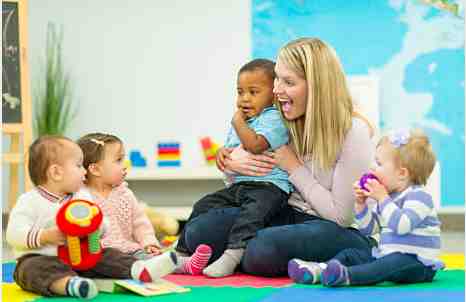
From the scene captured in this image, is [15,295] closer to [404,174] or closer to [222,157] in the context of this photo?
[222,157]

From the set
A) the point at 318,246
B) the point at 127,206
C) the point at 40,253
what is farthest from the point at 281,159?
the point at 40,253

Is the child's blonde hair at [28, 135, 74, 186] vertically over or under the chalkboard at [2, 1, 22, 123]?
under

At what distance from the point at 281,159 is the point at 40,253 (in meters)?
0.82

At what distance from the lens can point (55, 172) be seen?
87.0 inches

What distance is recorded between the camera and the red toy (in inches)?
80.7

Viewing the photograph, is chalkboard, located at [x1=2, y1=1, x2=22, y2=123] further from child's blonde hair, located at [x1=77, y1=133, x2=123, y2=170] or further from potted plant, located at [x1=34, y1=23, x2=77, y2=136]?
child's blonde hair, located at [x1=77, y1=133, x2=123, y2=170]

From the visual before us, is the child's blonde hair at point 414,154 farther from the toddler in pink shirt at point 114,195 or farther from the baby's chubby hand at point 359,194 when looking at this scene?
the toddler in pink shirt at point 114,195

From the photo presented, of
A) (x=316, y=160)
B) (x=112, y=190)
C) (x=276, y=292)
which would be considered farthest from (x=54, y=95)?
(x=276, y=292)

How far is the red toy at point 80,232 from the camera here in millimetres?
2049

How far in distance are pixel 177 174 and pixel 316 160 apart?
9.52 feet

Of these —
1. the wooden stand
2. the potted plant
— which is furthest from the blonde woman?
the potted plant

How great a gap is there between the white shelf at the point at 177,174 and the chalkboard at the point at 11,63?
2.84 feet

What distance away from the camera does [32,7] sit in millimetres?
5766

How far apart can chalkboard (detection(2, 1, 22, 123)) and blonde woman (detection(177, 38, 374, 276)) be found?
273cm
